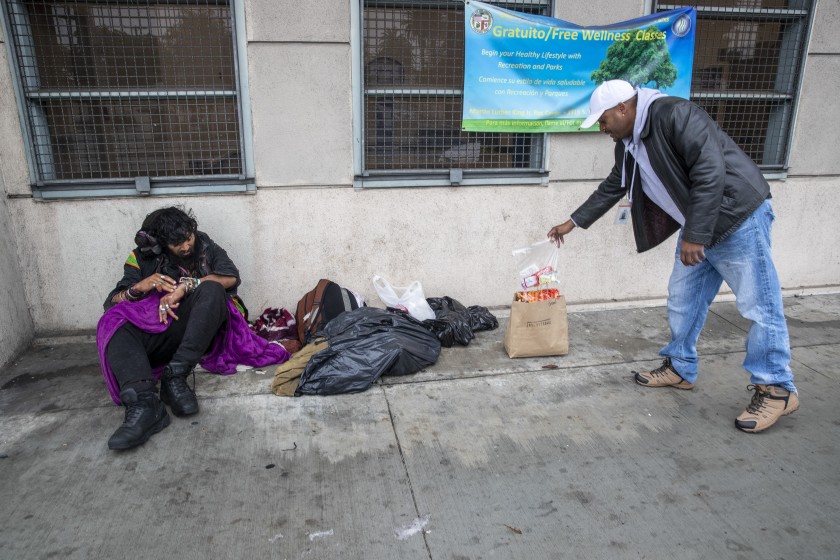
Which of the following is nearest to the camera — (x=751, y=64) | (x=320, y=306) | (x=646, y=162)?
(x=646, y=162)

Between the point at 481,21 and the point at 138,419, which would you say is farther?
the point at 481,21

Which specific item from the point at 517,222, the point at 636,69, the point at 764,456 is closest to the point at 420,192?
the point at 517,222

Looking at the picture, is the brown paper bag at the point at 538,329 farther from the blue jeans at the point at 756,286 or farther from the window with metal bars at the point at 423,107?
the window with metal bars at the point at 423,107

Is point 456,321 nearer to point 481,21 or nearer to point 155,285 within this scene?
point 155,285

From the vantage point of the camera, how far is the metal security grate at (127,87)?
12.3 feet

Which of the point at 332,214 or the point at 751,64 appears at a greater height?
the point at 751,64

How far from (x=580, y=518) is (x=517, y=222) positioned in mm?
2447

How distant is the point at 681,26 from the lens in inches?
166

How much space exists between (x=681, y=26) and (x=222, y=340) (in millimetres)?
3750

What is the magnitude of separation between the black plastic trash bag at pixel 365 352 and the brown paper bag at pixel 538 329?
0.50 meters

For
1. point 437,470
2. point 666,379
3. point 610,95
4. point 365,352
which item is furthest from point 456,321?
point 610,95

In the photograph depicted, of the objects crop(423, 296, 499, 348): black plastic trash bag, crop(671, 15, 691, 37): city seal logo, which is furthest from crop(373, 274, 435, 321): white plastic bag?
crop(671, 15, 691, 37): city seal logo

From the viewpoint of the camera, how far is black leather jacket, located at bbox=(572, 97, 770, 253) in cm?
270

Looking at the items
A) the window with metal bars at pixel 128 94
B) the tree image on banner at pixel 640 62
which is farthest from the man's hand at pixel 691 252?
the window with metal bars at pixel 128 94
